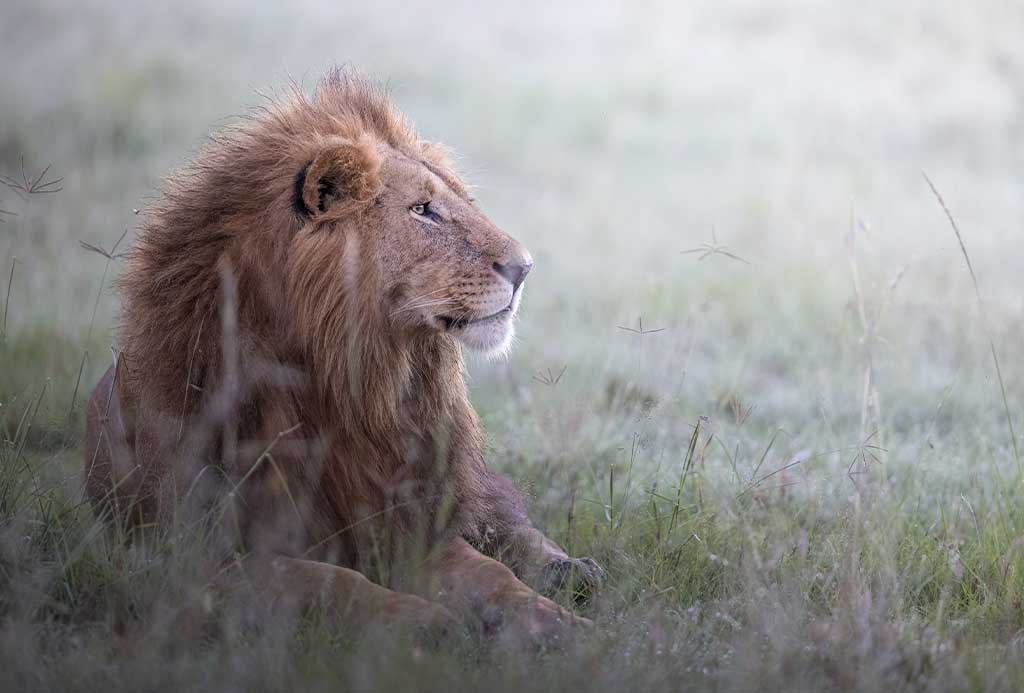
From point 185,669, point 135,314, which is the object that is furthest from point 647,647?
point 135,314

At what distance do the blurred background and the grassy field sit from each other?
43 mm

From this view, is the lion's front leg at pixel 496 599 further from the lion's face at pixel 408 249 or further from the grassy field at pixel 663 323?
the lion's face at pixel 408 249

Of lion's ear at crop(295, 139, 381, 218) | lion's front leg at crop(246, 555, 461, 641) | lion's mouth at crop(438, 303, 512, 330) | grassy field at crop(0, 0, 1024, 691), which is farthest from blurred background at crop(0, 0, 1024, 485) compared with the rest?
lion's front leg at crop(246, 555, 461, 641)

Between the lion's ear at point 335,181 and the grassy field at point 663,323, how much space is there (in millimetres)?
365

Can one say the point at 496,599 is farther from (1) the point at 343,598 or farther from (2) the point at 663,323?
(2) the point at 663,323

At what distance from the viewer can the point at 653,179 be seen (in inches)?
460

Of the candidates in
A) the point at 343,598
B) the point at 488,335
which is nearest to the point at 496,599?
the point at 343,598

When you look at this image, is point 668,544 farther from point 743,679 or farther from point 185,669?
point 185,669

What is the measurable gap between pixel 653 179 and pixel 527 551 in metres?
8.48

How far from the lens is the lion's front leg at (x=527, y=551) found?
3.37 metres

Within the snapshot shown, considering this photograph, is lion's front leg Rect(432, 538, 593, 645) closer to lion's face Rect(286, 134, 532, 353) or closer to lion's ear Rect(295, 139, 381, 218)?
lion's face Rect(286, 134, 532, 353)

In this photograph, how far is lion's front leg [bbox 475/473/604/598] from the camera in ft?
11.1

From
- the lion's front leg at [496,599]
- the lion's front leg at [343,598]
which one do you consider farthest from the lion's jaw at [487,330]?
the lion's front leg at [343,598]

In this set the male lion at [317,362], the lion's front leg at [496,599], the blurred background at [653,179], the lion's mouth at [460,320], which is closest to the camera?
the lion's front leg at [496,599]
